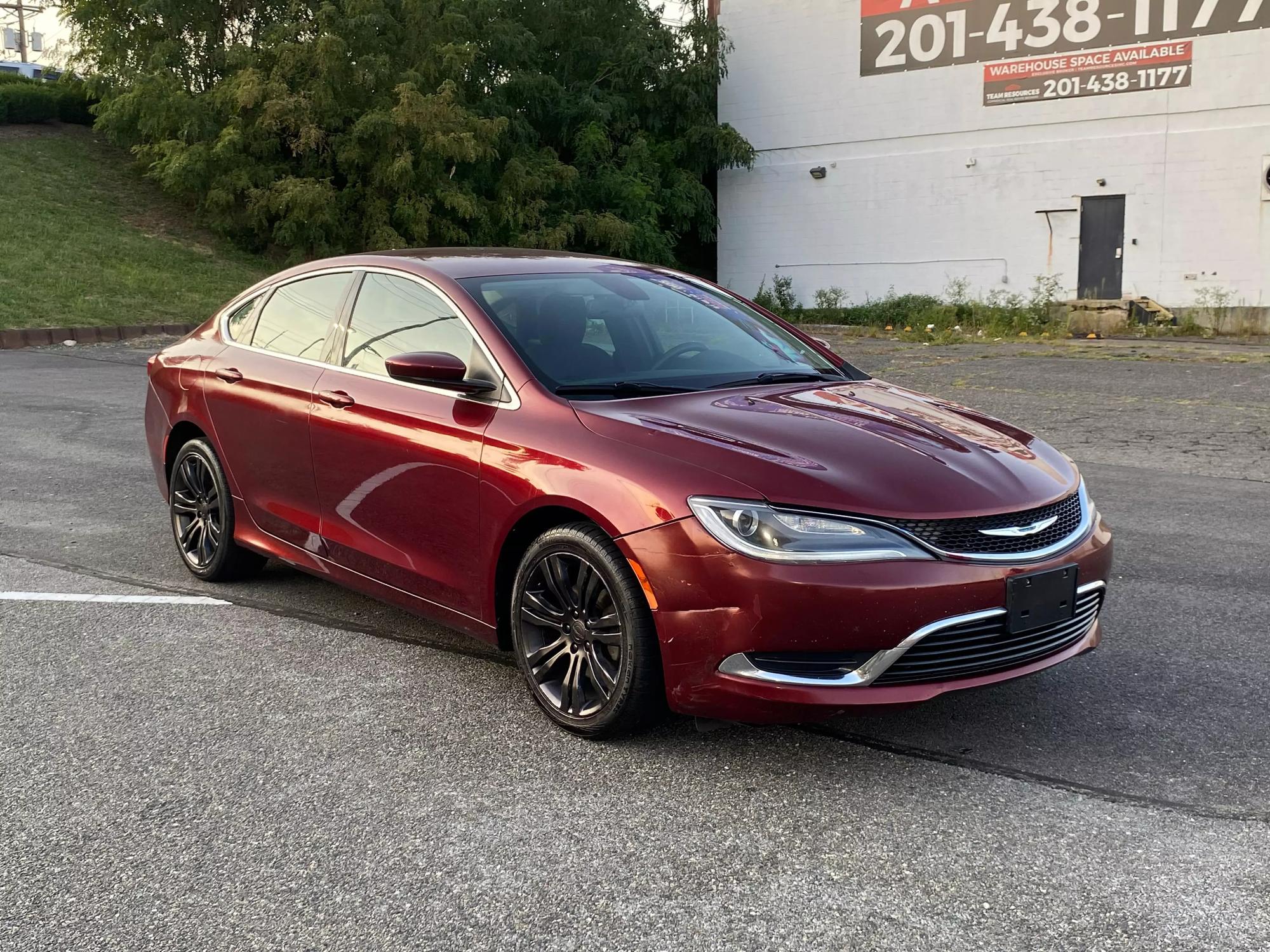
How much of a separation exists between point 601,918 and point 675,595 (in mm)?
979

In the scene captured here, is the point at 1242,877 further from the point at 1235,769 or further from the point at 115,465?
the point at 115,465

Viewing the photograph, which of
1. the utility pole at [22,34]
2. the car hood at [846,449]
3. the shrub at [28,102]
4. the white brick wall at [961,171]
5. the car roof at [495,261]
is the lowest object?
the car hood at [846,449]

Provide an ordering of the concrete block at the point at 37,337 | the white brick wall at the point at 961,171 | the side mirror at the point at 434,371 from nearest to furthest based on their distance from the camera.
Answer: the side mirror at the point at 434,371, the concrete block at the point at 37,337, the white brick wall at the point at 961,171

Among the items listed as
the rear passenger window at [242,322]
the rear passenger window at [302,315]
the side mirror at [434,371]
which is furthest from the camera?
the rear passenger window at [242,322]

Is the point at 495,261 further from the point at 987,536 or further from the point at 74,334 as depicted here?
the point at 74,334

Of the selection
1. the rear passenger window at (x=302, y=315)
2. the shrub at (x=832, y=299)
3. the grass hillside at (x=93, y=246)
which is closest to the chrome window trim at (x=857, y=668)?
the rear passenger window at (x=302, y=315)

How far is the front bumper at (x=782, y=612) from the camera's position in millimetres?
3410

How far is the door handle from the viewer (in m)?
4.83

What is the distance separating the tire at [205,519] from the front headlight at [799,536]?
2962 millimetres

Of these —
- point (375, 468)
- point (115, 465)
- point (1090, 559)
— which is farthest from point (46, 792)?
point (115, 465)

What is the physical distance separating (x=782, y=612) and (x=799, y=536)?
22 cm

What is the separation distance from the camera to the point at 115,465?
29.5 feet

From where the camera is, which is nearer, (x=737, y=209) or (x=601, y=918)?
(x=601, y=918)

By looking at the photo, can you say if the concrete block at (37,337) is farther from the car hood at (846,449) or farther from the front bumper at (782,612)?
the front bumper at (782,612)
